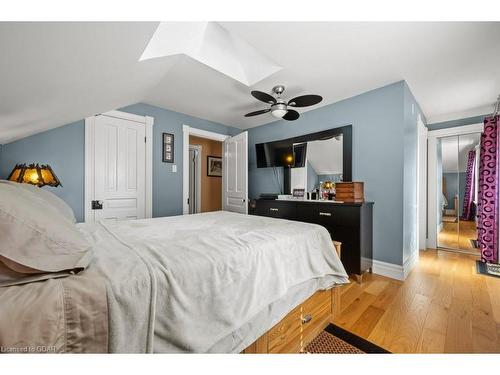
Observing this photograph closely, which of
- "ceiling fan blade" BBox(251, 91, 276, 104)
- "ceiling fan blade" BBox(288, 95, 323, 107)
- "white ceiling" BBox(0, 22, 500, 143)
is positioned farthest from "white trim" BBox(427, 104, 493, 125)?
"ceiling fan blade" BBox(251, 91, 276, 104)

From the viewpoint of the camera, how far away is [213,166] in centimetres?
536

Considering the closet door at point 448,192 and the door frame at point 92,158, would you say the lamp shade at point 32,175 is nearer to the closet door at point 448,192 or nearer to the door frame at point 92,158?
the door frame at point 92,158

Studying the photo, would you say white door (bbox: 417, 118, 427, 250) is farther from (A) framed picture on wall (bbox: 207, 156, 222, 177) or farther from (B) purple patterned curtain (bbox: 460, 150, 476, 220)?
(A) framed picture on wall (bbox: 207, 156, 222, 177)

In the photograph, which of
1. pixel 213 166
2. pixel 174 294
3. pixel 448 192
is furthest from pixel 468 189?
pixel 213 166

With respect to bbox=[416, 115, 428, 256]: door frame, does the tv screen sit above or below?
above

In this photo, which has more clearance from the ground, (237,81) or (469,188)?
(237,81)

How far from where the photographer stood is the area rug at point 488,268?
2590 mm

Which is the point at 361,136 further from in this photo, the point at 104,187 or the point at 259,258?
the point at 104,187

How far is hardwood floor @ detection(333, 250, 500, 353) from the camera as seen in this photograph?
1.44m

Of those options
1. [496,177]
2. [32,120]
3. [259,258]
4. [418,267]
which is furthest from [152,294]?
[496,177]

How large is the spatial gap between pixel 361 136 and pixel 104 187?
11.4ft

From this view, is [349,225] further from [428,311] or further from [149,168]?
[149,168]

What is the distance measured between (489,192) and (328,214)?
223cm

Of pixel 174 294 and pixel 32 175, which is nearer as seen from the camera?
pixel 174 294
